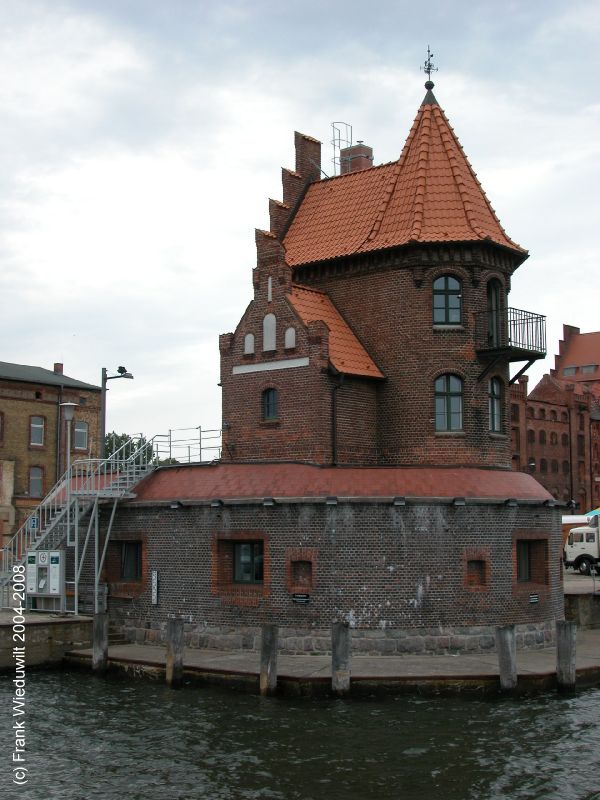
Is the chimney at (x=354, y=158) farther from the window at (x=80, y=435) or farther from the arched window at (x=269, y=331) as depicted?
the window at (x=80, y=435)

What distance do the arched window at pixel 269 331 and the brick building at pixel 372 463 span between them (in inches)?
3.2

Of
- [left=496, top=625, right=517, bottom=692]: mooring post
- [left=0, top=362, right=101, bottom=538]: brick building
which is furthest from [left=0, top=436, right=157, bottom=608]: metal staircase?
[left=0, top=362, right=101, bottom=538]: brick building

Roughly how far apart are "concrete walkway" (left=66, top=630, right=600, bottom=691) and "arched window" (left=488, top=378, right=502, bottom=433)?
6.78 metres

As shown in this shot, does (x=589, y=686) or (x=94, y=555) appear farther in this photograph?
(x=94, y=555)

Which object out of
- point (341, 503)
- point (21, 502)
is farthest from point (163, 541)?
point (21, 502)

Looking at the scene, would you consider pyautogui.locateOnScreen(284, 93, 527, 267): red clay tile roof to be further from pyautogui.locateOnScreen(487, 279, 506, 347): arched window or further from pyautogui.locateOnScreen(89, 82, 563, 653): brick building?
pyautogui.locateOnScreen(487, 279, 506, 347): arched window

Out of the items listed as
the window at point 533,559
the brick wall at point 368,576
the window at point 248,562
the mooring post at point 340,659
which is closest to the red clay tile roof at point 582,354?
the window at point 533,559

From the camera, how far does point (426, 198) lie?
32.0m

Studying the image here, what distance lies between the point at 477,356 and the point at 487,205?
5051 mm

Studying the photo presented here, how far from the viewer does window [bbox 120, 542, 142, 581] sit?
103ft

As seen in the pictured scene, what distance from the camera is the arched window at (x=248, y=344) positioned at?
31.9m

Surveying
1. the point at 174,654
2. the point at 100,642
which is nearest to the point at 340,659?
the point at 174,654

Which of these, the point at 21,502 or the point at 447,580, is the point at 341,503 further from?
the point at 21,502

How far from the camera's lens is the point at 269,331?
103 ft
